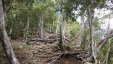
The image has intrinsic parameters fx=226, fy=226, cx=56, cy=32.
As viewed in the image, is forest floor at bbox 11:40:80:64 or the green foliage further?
the green foliage

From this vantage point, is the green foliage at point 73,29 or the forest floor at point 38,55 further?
the green foliage at point 73,29

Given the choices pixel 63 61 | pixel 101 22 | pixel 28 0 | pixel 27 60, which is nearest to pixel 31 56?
pixel 27 60

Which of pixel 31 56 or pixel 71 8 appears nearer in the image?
pixel 71 8

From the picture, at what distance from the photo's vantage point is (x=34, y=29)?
27.0 m

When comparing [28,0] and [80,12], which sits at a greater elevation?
[28,0]

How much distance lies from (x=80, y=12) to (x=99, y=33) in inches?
315

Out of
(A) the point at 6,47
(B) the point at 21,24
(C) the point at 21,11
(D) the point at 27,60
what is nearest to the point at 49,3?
(C) the point at 21,11

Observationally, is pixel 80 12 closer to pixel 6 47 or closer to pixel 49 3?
pixel 6 47

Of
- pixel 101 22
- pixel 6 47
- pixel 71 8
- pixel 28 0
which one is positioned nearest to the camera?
pixel 6 47

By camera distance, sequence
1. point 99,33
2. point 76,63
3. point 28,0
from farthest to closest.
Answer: point 99,33 → point 28,0 → point 76,63

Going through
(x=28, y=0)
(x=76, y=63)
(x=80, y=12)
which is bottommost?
(x=76, y=63)

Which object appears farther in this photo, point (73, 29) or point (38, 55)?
point (73, 29)

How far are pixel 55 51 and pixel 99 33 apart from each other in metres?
6.27

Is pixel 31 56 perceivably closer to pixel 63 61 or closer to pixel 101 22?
pixel 63 61
